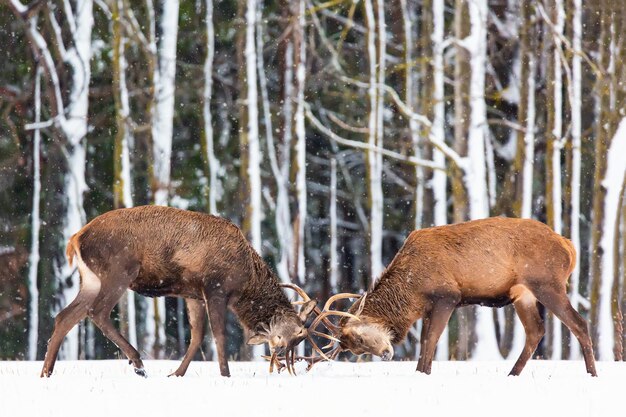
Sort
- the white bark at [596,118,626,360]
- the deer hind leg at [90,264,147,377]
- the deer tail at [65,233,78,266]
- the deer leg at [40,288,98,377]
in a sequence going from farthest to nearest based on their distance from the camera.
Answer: the white bark at [596,118,626,360] → the deer tail at [65,233,78,266] → the deer hind leg at [90,264,147,377] → the deer leg at [40,288,98,377]

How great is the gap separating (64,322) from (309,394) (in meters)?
2.78

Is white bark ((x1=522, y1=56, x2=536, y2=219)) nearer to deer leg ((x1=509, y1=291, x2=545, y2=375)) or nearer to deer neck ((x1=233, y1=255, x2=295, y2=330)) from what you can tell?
deer leg ((x1=509, y1=291, x2=545, y2=375))

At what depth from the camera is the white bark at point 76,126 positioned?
63.6ft

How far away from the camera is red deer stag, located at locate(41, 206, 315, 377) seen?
11117 mm

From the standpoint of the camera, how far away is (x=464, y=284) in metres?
11.8

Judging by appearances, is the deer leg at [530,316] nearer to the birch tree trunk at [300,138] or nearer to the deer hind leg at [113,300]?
the deer hind leg at [113,300]

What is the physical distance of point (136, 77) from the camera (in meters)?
20.7

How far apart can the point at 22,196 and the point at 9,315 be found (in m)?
2.46

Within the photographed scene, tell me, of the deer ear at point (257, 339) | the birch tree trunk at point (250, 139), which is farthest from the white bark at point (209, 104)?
the deer ear at point (257, 339)

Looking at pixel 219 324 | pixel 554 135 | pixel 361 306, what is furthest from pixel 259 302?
pixel 554 135

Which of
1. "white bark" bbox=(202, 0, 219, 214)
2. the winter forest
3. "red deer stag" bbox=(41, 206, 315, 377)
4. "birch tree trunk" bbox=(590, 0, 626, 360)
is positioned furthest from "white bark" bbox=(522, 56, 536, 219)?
"red deer stag" bbox=(41, 206, 315, 377)

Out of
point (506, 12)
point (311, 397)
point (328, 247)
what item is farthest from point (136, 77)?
point (311, 397)

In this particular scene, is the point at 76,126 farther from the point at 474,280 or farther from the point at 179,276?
the point at 474,280

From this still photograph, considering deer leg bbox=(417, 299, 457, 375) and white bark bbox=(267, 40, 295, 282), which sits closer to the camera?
deer leg bbox=(417, 299, 457, 375)
